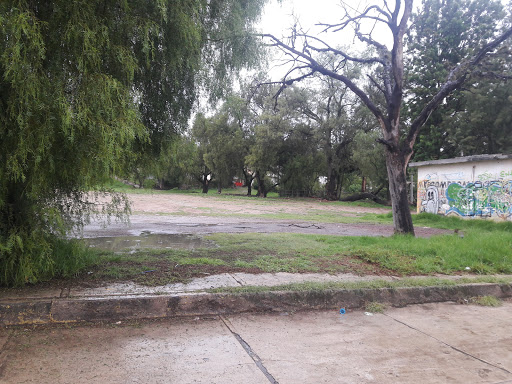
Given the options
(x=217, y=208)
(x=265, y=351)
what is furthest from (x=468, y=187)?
(x=265, y=351)

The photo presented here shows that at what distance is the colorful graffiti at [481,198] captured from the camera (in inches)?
620

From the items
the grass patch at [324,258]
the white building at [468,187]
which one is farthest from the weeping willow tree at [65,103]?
the white building at [468,187]

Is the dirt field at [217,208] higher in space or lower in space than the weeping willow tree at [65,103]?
lower

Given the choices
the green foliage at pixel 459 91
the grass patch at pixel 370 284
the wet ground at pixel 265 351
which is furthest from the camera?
the green foliage at pixel 459 91

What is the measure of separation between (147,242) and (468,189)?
14799 millimetres

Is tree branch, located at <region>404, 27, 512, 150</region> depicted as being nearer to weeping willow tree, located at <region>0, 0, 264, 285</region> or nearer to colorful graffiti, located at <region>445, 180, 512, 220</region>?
colorful graffiti, located at <region>445, 180, 512, 220</region>

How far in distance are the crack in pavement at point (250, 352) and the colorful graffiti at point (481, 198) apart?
1541 cm

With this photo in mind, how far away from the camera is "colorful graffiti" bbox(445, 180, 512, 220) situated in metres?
15.8

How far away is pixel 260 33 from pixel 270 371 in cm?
627

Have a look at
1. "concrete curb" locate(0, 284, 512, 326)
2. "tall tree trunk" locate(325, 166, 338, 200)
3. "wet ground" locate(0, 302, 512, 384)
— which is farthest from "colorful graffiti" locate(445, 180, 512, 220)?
"tall tree trunk" locate(325, 166, 338, 200)

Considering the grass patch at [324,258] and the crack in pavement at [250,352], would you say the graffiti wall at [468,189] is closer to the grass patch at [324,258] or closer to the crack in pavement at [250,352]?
the grass patch at [324,258]

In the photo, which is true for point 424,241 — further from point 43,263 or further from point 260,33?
point 43,263

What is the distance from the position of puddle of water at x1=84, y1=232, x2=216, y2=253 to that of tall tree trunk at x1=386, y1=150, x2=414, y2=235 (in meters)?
5.23

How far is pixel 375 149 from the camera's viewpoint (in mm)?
32469
